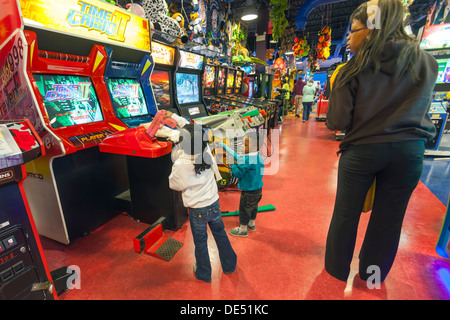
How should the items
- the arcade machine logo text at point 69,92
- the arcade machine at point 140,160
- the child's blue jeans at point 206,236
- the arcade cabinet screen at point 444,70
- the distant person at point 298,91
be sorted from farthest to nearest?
1. the distant person at point 298,91
2. the arcade cabinet screen at point 444,70
3. the arcade machine at point 140,160
4. the arcade machine logo text at point 69,92
5. the child's blue jeans at point 206,236

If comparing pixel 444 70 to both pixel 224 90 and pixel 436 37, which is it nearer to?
pixel 436 37

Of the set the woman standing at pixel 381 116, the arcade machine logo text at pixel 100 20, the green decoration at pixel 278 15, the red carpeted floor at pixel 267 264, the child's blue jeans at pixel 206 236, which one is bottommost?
the red carpeted floor at pixel 267 264

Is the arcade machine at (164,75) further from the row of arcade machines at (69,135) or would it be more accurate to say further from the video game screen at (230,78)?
the video game screen at (230,78)

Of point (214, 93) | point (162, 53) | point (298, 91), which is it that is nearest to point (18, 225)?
point (162, 53)

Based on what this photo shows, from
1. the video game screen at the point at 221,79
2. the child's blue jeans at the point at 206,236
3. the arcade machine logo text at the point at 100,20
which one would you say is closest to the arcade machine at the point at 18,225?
the child's blue jeans at the point at 206,236

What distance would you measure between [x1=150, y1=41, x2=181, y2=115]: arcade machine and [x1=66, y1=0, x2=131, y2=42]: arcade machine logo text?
576 millimetres

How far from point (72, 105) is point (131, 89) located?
28.5 inches

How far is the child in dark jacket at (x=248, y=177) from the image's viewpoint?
200 centimetres

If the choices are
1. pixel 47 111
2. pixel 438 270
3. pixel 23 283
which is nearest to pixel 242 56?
pixel 47 111

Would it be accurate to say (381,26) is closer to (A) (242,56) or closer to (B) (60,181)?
(B) (60,181)

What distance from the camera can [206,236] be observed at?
5.23 feet

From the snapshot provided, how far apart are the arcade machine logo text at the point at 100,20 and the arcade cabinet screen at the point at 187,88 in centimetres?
121

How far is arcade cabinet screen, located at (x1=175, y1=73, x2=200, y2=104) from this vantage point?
3.39 meters

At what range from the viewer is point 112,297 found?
1521 mm
